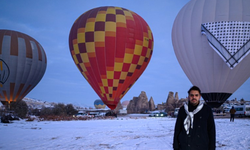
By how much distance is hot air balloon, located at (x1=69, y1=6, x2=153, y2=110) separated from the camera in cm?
2256

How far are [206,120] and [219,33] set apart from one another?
763 inches

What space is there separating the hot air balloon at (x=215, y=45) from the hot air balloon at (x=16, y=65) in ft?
62.5

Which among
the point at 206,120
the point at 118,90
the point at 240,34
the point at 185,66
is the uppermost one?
the point at 240,34

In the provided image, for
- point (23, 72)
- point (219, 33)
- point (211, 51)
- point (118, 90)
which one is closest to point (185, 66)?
point (211, 51)

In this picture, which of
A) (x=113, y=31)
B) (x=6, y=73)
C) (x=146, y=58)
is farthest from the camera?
(x=6, y=73)

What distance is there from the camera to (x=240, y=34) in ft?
68.4

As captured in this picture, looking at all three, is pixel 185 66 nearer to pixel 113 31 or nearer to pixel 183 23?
pixel 183 23

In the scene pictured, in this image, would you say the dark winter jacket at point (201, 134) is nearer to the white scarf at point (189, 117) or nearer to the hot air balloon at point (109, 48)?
the white scarf at point (189, 117)

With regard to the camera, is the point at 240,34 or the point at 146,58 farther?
the point at 146,58

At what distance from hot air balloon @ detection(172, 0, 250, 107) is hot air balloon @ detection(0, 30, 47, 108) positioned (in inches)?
750

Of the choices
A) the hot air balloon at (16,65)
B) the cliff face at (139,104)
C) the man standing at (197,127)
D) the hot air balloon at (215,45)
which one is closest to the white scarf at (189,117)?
the man standing at (197,127)

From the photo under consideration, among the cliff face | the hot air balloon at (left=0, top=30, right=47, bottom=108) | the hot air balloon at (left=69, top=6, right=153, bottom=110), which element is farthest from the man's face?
the cliff face

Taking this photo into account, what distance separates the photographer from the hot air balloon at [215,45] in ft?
68.3

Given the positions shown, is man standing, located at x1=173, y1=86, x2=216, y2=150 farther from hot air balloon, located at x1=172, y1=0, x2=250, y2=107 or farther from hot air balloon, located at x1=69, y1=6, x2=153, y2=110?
hot air balloon, located at x1=69, y1=6, x2=153, y2=110
